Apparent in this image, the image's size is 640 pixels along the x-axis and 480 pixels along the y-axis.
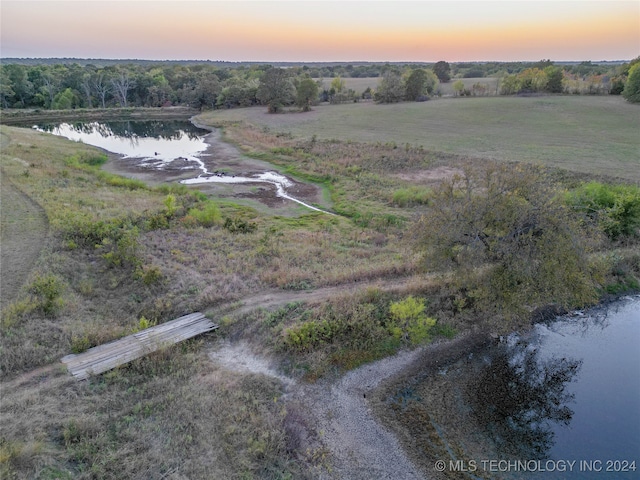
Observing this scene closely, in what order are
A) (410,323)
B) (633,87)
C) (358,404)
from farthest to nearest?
(633,87), (410,323), (358,404)

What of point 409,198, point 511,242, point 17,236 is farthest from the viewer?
point 409,198

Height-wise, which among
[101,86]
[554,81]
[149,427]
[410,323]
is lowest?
[149,427]

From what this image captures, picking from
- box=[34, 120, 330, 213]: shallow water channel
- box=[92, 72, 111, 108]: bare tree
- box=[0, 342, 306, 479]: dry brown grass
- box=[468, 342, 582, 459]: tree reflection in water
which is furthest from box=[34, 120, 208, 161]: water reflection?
box=[468, 342, 582, 459]: tree reflection in water

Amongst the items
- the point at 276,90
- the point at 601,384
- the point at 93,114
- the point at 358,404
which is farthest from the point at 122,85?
the point at 601,384

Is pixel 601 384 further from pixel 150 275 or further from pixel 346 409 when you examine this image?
pixel 150 275

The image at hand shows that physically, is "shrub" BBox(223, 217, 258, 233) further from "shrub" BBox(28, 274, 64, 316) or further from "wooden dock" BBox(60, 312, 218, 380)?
"shrub" BBox(28, 274, 64, 316)
